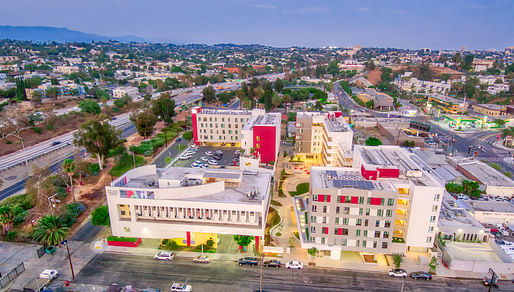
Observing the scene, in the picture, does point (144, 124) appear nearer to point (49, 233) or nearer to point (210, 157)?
point (210, 157)

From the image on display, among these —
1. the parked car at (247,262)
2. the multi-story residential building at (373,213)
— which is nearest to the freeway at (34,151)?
the parked car at (247,262)

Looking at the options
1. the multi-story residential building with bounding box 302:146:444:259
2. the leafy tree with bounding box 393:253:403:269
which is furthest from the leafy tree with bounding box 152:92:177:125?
→ the leafy tree with bounding box 393:253:403:269

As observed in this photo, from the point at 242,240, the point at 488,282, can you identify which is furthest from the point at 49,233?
the point at 488,282

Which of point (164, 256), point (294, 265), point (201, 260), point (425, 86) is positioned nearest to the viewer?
point (294, 265)

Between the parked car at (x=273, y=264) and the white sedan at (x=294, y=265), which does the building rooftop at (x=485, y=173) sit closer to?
the white sedan at (x=294, y=265)

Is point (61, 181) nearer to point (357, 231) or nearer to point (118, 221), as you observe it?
point (118, 221)

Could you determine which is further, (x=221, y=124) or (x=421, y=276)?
(x=221, y=124)
